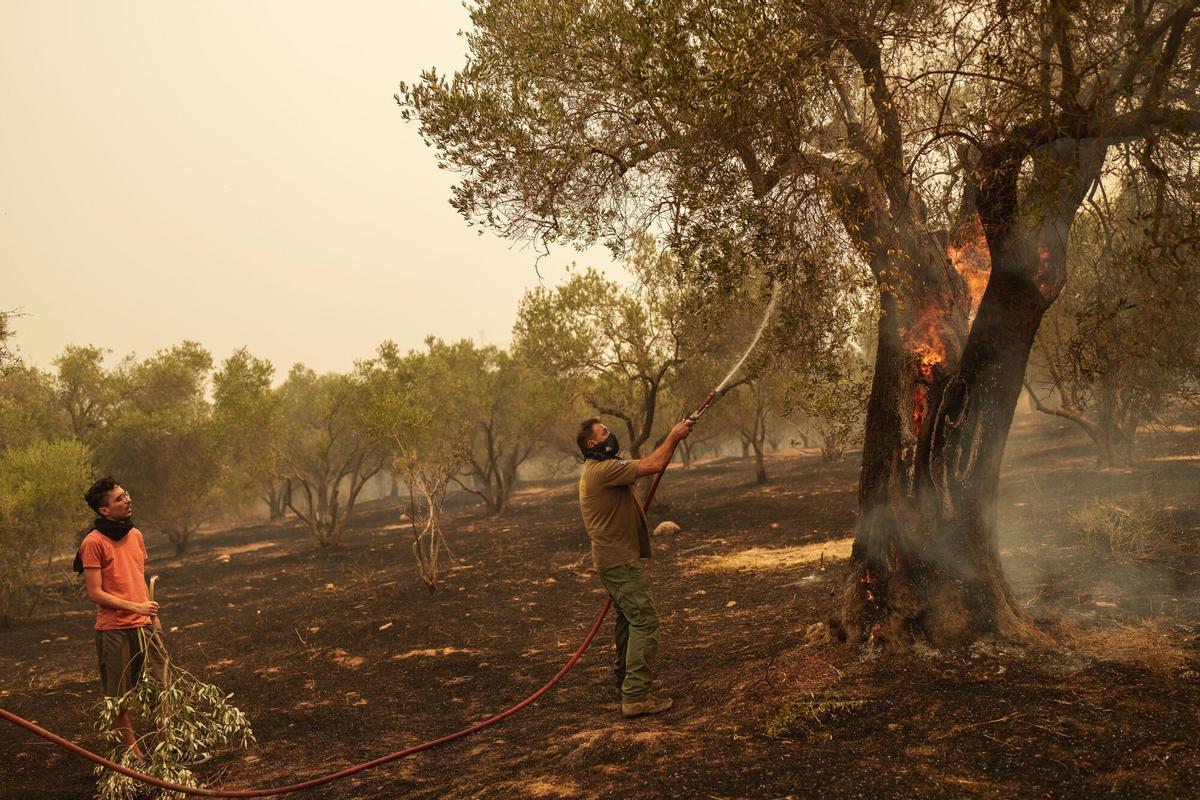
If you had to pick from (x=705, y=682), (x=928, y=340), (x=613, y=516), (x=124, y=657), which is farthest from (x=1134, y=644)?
(x=124, y=657)

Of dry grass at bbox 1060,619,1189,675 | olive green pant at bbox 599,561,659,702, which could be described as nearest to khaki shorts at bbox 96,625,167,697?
olive green pant at bbox 599,561,659,702

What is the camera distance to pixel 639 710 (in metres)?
6.91

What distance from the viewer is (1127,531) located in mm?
10930

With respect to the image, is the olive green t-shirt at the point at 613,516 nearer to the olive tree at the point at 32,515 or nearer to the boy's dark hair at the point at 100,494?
the boy's dark hair at the point at 100,494

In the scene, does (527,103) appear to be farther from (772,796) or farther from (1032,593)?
(1032,593)

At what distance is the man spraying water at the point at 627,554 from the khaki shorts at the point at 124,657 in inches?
148

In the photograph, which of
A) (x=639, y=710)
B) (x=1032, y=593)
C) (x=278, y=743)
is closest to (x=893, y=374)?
(x=1032, y=593)

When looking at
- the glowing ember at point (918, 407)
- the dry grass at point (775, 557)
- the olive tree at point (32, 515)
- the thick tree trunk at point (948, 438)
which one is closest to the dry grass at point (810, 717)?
the thick tree trunk at point (948, 438)

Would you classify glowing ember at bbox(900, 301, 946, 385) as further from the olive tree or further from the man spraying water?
the olive tree

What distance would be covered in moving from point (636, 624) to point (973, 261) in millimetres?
5030

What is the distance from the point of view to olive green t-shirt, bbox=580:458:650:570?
6.86 metres

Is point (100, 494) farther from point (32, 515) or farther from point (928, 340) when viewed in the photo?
point (32, 515)

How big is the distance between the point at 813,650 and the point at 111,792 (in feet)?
20.3

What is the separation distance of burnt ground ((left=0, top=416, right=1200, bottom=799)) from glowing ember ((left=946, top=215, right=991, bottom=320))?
3.31 m
